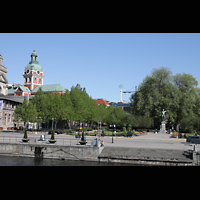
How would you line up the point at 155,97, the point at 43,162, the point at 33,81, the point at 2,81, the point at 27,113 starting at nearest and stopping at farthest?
the point at 43,162, the point at 27,113, the point at 155,97, the point at 2,81, the point at 33,81

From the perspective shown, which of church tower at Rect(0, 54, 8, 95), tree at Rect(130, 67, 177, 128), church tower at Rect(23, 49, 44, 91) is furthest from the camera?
church tower at Rect(23, 49, 44, 91)

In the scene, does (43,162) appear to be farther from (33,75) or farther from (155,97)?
(33,75)

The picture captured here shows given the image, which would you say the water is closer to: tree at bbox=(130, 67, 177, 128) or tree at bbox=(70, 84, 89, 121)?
tree at bbox=(70, 84, 89, 121)

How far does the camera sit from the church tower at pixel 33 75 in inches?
5260

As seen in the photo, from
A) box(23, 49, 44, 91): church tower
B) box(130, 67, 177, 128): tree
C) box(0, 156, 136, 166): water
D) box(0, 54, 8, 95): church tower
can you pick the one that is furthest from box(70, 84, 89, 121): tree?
box(23, 49, 44, 91): church tower

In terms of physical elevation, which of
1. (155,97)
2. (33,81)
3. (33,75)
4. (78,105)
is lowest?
(78,105)

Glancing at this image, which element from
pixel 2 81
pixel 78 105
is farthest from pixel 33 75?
pixel 78 105

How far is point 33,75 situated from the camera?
13375 cm

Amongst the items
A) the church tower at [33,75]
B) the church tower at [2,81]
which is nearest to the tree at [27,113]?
the church tower at [2,81]

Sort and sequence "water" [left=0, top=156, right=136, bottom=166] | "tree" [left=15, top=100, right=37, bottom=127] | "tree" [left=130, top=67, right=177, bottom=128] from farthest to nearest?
1. "tree" [left=130, top=67, right=177, bottom=128]
2. "tree" [left=15, top=100, right=37, bottom=127]
3. "water" [left=0, top=156, right=136, bottom=166]

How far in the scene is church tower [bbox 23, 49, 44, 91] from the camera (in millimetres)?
133613
